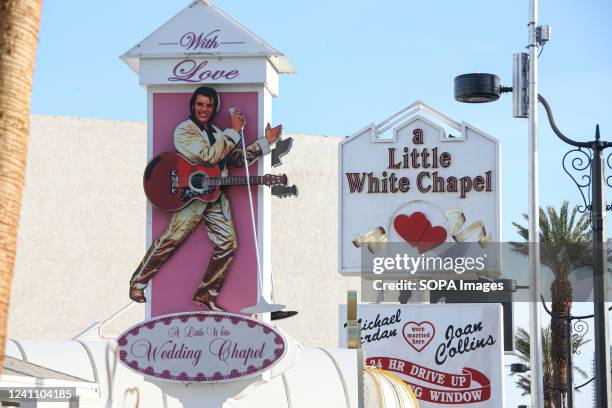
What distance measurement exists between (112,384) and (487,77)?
27.7 feet

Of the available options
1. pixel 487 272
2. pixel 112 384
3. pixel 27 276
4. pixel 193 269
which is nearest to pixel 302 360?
pixel 193 269

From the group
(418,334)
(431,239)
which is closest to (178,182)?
(418,334)

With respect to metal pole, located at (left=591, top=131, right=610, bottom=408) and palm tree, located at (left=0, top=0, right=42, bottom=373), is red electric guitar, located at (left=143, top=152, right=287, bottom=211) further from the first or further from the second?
palm tree, located at (left=0, top=0, right=42, bottom=373)

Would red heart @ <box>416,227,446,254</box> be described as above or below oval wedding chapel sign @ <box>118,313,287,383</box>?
above

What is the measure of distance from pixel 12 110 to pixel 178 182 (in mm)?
17445

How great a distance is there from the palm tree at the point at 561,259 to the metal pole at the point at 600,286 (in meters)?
23.3

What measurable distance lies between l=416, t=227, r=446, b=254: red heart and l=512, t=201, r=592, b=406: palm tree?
10.7 meters

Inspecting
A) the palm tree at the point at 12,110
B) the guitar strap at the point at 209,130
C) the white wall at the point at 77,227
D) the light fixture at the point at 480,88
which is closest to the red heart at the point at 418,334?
the guitar strap at the point at 209,130

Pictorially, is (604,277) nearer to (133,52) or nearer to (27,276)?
(133,52)

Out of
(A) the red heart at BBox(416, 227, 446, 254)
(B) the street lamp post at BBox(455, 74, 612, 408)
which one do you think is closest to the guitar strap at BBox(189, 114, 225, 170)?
(B) the street lamp post at BBox(455, 74, 612, 408)

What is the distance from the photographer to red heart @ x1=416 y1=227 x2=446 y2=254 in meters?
32.8

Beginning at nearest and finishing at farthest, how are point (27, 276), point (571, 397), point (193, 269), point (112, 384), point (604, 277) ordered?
point (604, 277) → point (112, 384) → point (193, 269) → point (571, 397) → point (27, 276)

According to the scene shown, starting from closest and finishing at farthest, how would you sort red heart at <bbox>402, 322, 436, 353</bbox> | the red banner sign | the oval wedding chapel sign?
the oval wedding chapel sign < the red banner sign < red heart at <bbox>402, 322, 436, 353</bbox>

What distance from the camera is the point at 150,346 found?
17625 mm
